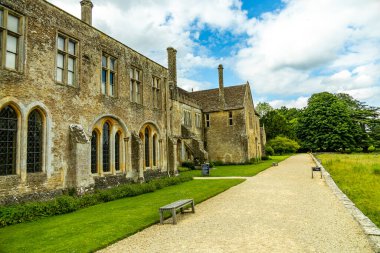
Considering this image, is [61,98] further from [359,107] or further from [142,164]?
[359,107]

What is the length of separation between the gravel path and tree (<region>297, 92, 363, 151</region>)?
52690mm

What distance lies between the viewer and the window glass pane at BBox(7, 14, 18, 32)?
35.0ft

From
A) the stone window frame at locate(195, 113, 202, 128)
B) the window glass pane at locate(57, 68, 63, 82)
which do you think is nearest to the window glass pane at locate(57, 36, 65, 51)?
the window glass pane at locate(57, 68, 63, 82)

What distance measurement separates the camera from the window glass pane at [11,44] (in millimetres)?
10623

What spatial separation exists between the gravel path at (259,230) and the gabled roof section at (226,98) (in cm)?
2549

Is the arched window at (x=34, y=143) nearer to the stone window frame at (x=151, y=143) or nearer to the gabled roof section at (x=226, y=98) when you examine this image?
the stone window frame at (x=151, y=143)

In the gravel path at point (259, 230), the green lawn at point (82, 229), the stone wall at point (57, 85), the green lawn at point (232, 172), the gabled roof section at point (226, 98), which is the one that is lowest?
the gravel path at point (259, 230)

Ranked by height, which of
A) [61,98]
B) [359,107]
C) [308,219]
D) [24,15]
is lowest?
[308,219]

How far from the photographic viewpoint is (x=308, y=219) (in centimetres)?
868

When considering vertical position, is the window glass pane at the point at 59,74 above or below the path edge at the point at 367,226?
above

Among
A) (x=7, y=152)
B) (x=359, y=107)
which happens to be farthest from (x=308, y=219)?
(x=359, y=107)

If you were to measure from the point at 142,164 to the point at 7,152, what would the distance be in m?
8.85

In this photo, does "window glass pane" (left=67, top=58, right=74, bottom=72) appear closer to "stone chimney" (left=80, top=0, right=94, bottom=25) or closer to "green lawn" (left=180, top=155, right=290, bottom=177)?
"stone chimney" (left=80, top=0, right=94, bottom=25)

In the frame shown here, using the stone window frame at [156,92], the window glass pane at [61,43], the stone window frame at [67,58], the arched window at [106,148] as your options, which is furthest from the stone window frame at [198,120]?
the window glass pane at [61,43]
